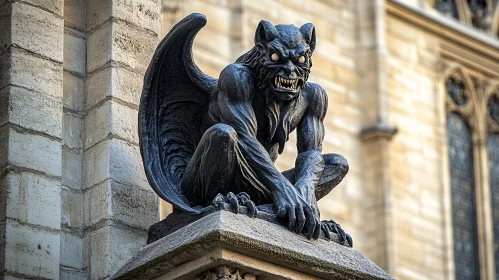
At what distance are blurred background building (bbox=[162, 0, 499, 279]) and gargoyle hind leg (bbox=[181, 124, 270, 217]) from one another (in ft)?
33.4

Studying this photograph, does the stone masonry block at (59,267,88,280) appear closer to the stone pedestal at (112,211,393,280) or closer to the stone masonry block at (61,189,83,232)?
the stone masonry block at (61,189,83,232)

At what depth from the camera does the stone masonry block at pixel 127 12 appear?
9.25 meters

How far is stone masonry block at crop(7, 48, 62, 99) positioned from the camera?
28.7ft

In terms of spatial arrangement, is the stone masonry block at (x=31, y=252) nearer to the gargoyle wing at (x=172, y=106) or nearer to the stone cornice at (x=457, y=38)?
the gargoyle wing at (x=172, y=106)

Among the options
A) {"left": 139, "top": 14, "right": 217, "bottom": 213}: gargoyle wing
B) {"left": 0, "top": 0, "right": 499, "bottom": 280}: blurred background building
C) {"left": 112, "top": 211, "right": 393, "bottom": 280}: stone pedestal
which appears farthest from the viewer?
{"left": 0, "top": 0, "right": 499, "bottom": 280}: blurred background building

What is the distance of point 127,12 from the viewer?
930 cm

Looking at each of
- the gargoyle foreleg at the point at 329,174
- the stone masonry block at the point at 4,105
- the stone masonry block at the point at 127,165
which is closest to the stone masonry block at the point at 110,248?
the stone masonry block at the point at 127,165

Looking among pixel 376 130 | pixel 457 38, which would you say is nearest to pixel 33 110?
pixel 376 130

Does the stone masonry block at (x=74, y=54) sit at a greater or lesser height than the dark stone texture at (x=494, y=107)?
lesser

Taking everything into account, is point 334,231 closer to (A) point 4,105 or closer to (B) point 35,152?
(B) point 35,152

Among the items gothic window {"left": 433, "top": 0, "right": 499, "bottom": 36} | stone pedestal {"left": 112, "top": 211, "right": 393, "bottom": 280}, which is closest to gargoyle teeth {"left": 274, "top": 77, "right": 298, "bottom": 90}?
stone pedestal {"left": 112, "top": 211, "right": 393, "bottom": 280}

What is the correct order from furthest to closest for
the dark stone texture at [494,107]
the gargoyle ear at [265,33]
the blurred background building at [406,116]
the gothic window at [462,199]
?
the dark stone texture at [494,107], the gothic window at [462,199], the blurred background building at [406,116], the gargoyle ear at [265,33]

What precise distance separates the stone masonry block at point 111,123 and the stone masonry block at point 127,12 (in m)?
0.50

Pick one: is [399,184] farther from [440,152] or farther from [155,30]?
[155,30]
